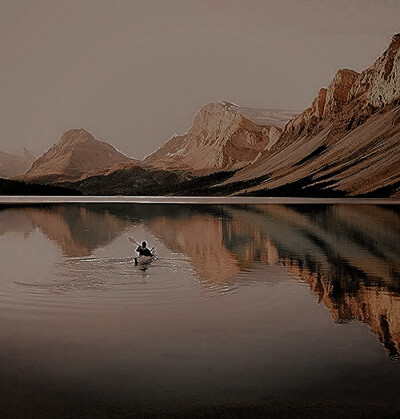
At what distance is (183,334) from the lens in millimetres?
22188

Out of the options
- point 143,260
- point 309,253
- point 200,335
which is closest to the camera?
point 200,335

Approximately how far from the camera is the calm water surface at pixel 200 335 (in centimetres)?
1524

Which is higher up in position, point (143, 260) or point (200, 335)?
point (143, 260)

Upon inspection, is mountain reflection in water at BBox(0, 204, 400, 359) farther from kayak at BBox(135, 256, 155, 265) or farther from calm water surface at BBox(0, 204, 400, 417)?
kayak at BBox(135, 256, 155, 265)

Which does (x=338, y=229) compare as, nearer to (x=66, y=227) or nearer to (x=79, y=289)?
(x=66, y=227)

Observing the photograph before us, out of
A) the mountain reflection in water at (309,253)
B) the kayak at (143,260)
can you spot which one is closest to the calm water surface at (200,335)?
the mountain reflection in water at (309,253)

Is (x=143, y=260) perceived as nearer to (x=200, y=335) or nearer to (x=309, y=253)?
(x=309, y=253)

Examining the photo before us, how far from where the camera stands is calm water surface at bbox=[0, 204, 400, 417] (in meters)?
15.2

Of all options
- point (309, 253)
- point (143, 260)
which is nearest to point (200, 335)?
point (143, 260)

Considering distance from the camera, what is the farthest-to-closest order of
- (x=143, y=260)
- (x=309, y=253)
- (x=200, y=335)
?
(x=309, y=253), (x=143, y=260), (x=200, y=335)

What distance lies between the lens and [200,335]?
2216cm

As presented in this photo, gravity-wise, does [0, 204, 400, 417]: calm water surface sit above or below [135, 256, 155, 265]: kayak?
below

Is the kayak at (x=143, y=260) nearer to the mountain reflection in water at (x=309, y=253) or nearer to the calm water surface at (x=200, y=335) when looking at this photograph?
the calm water surface at (x=200, y=335)

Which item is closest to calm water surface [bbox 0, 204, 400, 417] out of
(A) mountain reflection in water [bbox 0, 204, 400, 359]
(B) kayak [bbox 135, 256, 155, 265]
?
(A) mountain reflection in water [bbox 0, 204, 400, 359]
